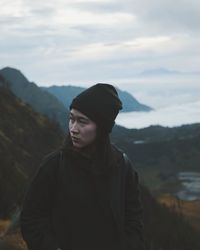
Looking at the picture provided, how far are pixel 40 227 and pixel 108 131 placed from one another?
2.79ft

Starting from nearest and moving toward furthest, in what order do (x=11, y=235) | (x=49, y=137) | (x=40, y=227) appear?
(x=40, y=227)
(x=11, y=235)
(x=49, y=137)

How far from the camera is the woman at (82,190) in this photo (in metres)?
4.46

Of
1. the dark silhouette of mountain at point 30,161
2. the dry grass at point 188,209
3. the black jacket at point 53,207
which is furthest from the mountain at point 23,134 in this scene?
the black jacket at point 53,207

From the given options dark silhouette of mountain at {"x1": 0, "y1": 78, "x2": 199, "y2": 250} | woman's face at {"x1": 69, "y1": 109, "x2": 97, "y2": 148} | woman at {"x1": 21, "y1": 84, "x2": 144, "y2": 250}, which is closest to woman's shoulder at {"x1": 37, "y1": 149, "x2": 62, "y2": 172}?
woman at {"x1": 21, "y1": 84, "x2": 144, "y2": 250}

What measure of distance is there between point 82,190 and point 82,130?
17.0 inches

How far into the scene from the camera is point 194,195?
648 ft

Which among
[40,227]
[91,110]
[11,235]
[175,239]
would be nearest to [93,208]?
[40,227]

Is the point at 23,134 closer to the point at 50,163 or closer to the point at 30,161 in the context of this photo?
the point at 30,161

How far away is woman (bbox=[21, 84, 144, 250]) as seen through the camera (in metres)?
4.46

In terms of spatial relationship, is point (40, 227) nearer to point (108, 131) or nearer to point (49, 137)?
point (108, 131)

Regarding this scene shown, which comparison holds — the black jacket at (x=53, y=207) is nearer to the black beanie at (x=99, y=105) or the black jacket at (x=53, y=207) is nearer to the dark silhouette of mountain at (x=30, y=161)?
the black beanie at (x=99, y=105)

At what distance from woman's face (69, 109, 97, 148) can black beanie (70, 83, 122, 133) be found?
4 centimetres

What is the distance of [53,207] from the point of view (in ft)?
14.9

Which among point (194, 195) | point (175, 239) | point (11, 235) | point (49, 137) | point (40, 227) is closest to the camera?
point (40, 227)
